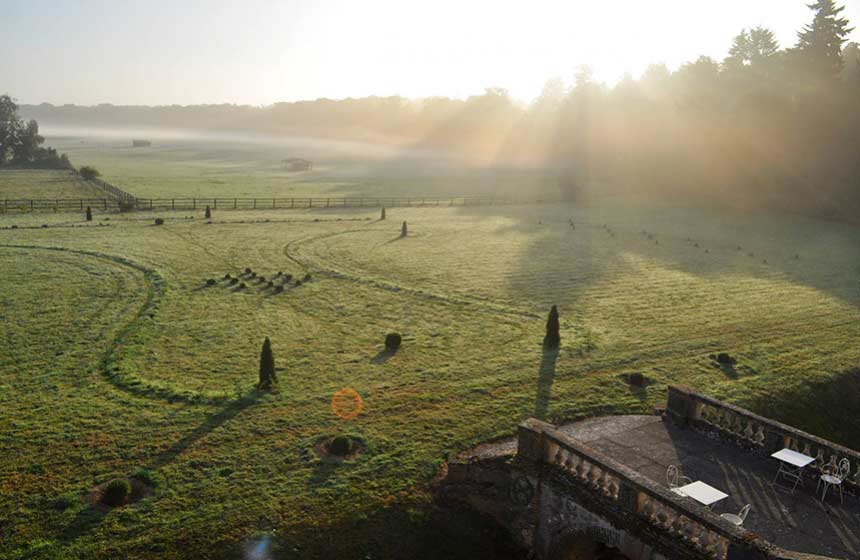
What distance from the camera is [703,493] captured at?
597 inches

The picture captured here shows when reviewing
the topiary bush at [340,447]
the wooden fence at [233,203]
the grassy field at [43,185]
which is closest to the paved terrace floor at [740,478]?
the topiary bush at [340,447]

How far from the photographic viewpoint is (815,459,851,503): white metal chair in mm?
15914

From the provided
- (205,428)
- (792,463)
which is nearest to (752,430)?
(792,463)

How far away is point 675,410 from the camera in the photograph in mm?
20344

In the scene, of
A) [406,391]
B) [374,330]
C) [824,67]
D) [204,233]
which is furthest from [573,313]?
[824,67]

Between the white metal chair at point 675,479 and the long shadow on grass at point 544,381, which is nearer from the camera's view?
the white metal chair at point 675,479

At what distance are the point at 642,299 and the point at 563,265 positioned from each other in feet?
34.6

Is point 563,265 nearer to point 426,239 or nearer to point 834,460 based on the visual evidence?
point 426,239

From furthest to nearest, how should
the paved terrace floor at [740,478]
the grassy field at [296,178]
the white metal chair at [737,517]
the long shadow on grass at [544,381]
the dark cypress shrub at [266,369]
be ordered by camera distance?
1. the grassy field at [296,178]
2. the dark cypress shrub at [266,369]
3. the long shadow on grass at [544,381]
4. the paved terrace floor at [740,478]
5. the white metal chair at [737,517]

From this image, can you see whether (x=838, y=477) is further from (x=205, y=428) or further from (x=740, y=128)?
(x=740, y=128)

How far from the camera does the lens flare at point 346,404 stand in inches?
875

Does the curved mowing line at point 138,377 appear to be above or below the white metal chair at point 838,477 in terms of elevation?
below

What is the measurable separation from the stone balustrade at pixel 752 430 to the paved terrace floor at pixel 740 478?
1.10 feet

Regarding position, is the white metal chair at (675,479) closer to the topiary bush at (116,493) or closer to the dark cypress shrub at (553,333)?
the dark cypress shrub at (553,333)
